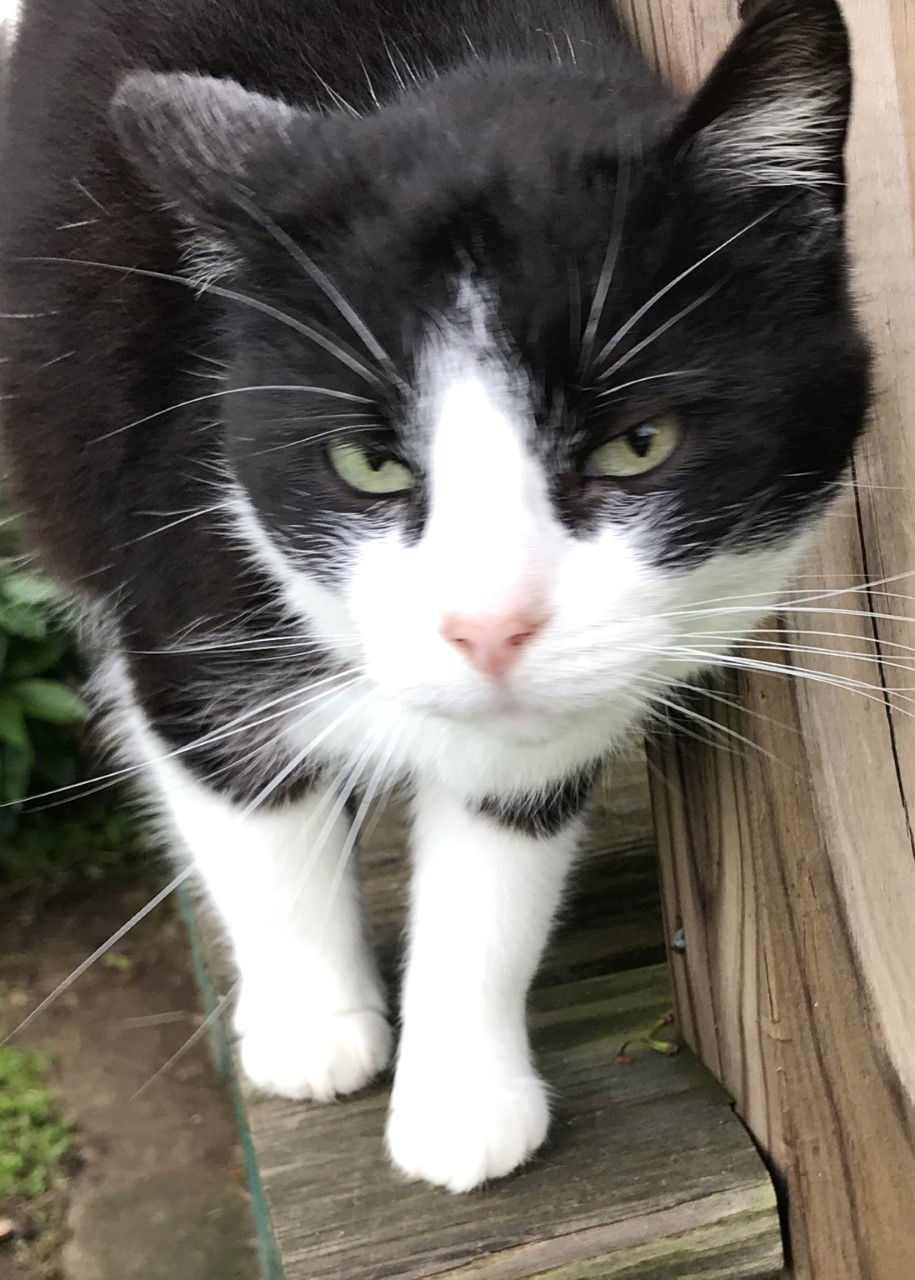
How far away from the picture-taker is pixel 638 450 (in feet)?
2.45

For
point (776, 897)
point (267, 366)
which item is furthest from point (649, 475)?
point (776, 897)

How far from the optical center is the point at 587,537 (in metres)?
0.73

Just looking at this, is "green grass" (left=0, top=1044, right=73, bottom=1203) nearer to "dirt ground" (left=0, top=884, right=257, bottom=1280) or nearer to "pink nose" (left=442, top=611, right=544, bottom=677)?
"dirt ground" (left=0, top=884, right=257, bottom=1280)

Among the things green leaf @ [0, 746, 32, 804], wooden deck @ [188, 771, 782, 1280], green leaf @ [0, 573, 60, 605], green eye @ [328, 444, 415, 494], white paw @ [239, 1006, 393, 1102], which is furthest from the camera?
green leaf @ [0, 746, 32, 804]

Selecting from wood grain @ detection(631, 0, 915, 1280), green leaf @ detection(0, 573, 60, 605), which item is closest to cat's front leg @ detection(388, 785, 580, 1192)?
wood grain @ detection(631, 0, 915, 1280)

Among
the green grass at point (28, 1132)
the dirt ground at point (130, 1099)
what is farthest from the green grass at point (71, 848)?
the green grass at point (28, 1132)

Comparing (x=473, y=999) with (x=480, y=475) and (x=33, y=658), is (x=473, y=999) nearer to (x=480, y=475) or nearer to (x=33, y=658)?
(x=480, y=475)

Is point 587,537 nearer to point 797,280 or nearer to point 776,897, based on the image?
point 797,280

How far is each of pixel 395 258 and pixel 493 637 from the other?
25 cm

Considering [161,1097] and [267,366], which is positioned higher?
[267,366]

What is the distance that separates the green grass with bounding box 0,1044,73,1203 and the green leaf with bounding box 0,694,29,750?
1.61 ft

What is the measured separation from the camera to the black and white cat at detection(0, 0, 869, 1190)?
0.70 meters

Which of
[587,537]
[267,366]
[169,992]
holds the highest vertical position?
[267,366]

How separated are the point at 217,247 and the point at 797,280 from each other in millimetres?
387
